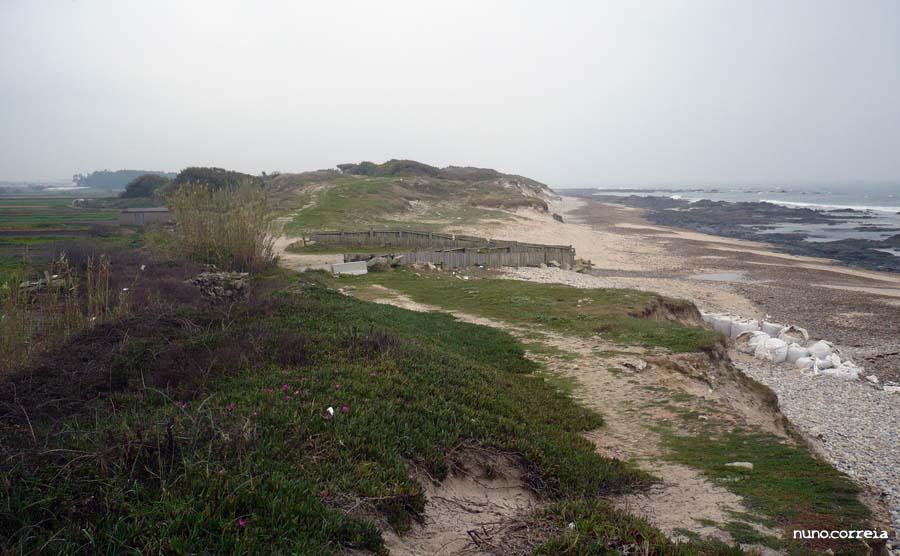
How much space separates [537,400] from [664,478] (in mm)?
2331

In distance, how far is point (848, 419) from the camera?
10164 mm

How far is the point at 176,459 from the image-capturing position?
159 inches

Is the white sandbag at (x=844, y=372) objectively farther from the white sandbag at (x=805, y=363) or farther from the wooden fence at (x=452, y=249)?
the wooden fence at (x=452, y=249)

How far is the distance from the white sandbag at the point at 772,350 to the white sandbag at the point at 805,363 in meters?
0.45

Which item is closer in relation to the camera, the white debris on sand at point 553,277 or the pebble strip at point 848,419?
the pebble strip at point 848,419

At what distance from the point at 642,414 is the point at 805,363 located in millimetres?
8000

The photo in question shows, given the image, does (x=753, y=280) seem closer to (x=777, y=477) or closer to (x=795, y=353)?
(x=795, y=353)

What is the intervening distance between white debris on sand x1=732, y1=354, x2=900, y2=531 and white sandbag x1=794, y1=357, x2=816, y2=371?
0.81ft

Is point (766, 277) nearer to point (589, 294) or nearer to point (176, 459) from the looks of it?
point (589, 294)

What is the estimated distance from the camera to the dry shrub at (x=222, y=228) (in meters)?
18.3

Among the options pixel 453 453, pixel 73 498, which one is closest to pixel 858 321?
pixel 453 453

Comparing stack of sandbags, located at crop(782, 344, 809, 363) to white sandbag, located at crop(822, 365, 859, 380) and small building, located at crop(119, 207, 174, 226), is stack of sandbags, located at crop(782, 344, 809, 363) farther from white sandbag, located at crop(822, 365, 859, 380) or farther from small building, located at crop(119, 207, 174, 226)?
small building, located at crop(119, 207, 174, 226)

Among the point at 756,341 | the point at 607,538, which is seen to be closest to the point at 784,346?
the point at 756,341

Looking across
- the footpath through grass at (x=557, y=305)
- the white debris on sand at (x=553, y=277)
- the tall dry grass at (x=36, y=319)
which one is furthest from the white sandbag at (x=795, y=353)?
the tall dry grass at (x=36, y=319)
